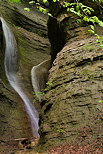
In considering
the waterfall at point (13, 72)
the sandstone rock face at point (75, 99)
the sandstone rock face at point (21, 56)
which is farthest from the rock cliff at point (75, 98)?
the waterfall at point (13, 72)

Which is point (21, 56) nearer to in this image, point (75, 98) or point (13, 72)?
point (13, 72)

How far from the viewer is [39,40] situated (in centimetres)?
2044

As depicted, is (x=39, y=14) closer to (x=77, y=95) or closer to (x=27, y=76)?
(x=27, y=76)

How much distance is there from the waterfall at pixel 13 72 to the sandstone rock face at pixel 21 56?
0.38m

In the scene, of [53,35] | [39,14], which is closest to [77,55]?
[53,35]

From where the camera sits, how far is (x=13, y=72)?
48.5ft

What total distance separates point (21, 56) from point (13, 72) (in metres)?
2.58

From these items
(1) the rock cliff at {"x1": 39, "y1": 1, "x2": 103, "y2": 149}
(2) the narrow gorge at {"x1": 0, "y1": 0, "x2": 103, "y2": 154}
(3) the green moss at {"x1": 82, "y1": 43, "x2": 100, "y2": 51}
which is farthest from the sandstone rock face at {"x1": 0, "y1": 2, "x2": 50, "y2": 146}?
(3) the green moss at {"x1": 82, "y1": 43, "x2": 100, "y2": 51}

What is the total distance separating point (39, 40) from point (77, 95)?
15.6m

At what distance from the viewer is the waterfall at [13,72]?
1122cm

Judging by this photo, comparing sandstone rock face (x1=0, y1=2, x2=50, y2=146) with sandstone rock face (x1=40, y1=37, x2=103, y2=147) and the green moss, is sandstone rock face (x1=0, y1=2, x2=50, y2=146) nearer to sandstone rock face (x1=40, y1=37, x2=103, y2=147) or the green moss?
sandstone rock face (x1=40, y1=37, x2=103, y2=147)

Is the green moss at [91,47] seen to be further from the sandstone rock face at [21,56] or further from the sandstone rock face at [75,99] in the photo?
the sandstone rock face at [21,56]

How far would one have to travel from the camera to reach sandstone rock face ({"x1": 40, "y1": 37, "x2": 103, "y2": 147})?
4.92m

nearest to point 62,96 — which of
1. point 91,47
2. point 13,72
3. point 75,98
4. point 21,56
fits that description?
point 75,98
